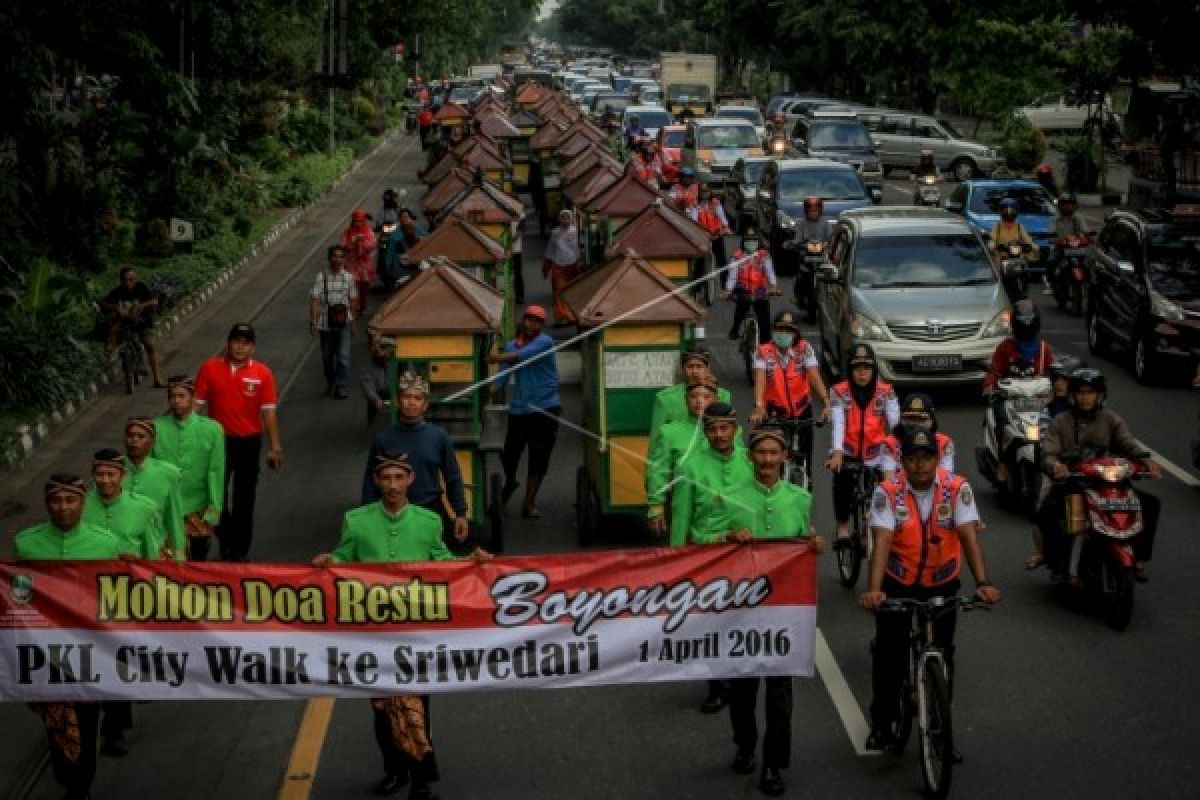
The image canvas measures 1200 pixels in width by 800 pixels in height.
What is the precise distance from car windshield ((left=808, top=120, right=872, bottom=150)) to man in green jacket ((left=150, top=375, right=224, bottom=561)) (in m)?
34.1

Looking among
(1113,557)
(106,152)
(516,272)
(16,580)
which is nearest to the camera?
(16,580)

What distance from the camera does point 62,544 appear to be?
939 centimetres

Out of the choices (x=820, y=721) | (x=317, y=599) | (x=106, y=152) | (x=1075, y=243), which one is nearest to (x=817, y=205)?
(x=1075, y=243)

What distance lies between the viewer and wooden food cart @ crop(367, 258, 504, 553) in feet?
47.3

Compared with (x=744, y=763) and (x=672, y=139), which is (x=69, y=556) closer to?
(x=744, y=763)

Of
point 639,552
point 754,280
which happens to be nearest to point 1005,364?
point 754,280

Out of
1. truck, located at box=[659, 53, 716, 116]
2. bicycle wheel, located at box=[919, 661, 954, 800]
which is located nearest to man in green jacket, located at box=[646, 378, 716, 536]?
bicycle wheel, located at box=[919, 661, 954, 800]

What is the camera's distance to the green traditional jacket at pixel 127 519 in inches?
389

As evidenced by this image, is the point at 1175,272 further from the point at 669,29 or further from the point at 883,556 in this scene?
the point at 669,29

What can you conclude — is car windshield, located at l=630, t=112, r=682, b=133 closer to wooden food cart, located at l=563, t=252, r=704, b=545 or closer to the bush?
the bush

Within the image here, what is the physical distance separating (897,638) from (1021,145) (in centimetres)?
4403

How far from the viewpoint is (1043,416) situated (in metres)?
15.3

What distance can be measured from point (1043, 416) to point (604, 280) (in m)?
3.53

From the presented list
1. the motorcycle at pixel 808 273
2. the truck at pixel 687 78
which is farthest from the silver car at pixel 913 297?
the truck at pixel 687 78
